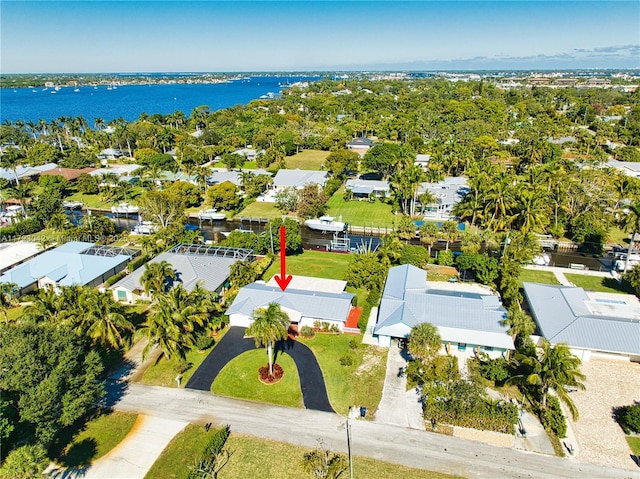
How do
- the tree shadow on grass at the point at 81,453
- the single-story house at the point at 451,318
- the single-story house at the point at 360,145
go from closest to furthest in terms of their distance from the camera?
the tree shadow on grass at the point at 81,453 → the single-story house at the point at 451,318 → the single-story house at the point at 360,145

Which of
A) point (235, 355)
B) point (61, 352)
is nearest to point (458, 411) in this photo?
point (235, 355)

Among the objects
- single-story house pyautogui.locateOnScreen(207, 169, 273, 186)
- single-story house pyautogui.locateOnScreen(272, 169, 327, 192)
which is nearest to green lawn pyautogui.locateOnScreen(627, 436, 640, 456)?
single-story house pyautogui.locateOnScreen(272, 169, 327, 192)

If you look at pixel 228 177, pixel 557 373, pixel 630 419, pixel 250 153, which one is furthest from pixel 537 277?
pixel 250 153

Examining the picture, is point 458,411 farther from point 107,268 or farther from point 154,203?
point 154,203

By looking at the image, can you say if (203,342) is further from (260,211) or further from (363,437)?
(260,211)

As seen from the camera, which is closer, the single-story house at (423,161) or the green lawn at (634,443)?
the green lawn at (634,443)

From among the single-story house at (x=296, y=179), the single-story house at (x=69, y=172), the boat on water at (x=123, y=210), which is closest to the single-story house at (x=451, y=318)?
the single-story house at (x=296, y=179)

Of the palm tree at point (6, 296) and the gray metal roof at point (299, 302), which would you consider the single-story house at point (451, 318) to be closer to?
the gray metal roof at point (299, 302)
